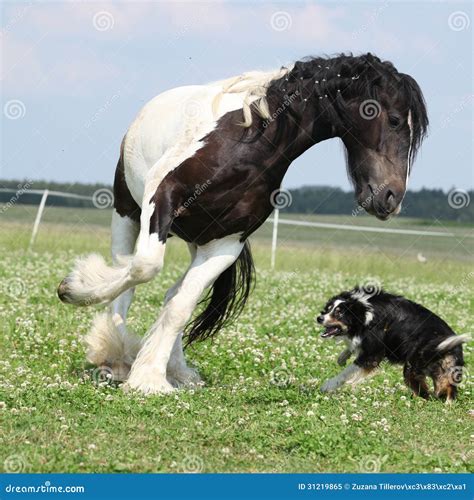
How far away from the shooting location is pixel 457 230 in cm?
3456

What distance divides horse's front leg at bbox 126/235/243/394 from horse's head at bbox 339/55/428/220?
1341 millimetres

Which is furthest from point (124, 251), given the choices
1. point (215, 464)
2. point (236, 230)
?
point (215, 464)

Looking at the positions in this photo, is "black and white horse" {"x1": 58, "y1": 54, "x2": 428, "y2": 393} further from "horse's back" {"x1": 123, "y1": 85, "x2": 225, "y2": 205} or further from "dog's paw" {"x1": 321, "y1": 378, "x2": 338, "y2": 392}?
"dog's paw" {"x1": 321, "y1": 378, "x2": 338, "y2": 392}

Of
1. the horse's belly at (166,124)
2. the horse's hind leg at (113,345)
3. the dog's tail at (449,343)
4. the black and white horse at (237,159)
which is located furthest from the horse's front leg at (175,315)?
the dog's tail at (449,343)

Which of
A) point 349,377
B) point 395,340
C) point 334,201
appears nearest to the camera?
point 349,377

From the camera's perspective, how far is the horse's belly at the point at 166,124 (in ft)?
27.6

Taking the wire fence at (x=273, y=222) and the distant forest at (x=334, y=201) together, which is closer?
the wire fence at (x=273, y=222)

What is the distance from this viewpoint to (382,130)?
8086mm

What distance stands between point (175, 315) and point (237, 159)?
149 centimetres

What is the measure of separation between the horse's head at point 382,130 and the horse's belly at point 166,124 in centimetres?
108

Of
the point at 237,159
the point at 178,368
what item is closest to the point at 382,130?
the point at 237,159

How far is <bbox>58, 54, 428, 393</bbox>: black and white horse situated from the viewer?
811cm

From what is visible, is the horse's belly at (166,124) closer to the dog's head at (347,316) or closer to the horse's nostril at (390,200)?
the horse's nostril at (390,200)

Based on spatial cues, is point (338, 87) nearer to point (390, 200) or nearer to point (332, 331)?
point (390, 200)
